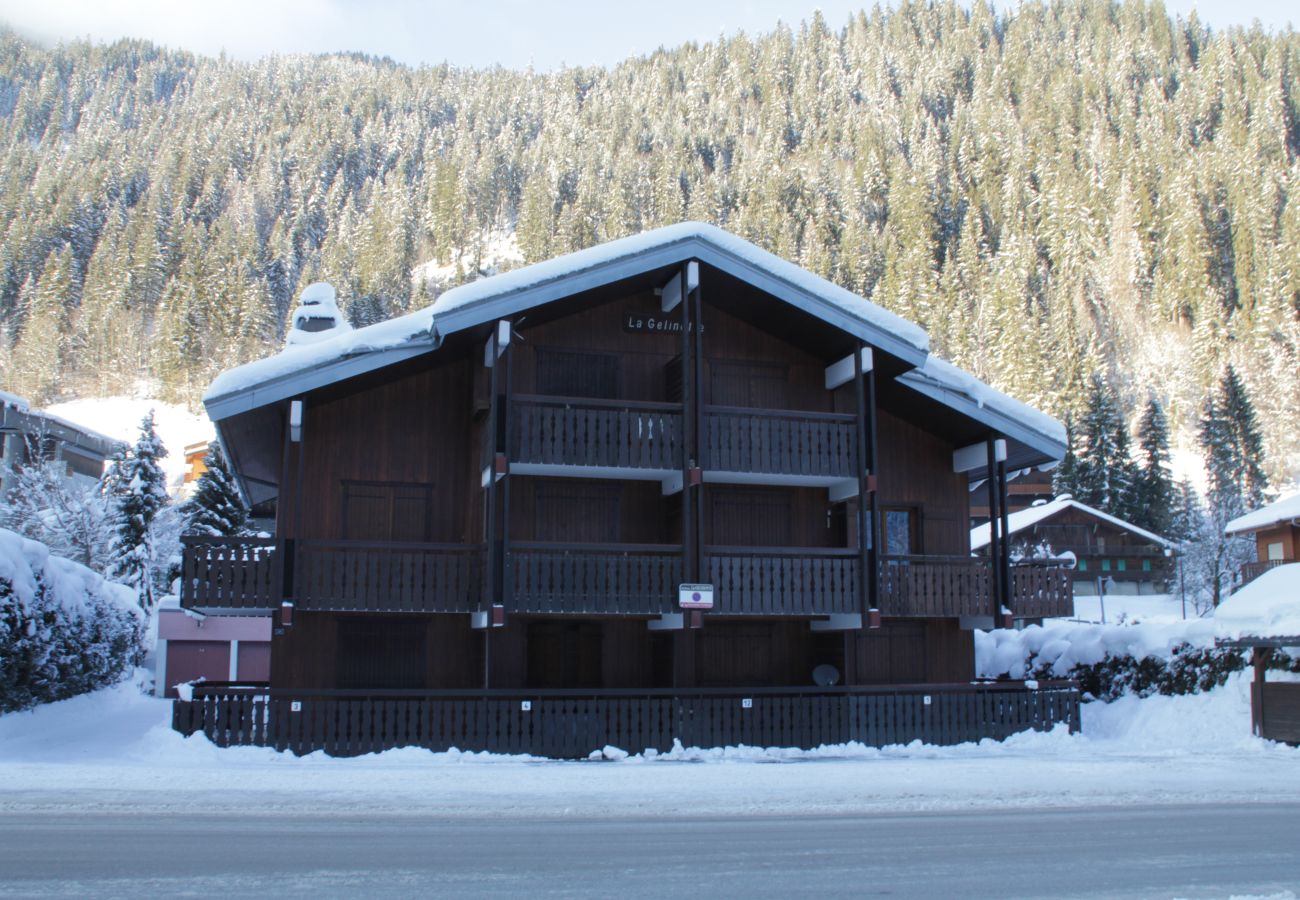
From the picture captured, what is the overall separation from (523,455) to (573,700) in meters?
4.45

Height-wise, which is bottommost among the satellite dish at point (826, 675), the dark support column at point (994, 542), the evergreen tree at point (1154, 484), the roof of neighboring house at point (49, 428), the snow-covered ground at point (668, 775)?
the snow-covered ground at point (668, 775)

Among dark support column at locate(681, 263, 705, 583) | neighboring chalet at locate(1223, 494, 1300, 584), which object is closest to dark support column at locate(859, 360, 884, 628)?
dark support column at locate(681, 263, 705, 583)

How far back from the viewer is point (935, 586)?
2305 centimetres

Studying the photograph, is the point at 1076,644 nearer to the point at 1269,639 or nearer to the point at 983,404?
the point at 983,404

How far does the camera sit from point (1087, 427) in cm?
8581

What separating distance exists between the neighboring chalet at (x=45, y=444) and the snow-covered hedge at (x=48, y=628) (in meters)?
43.4

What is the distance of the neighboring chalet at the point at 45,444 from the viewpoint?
72.5m

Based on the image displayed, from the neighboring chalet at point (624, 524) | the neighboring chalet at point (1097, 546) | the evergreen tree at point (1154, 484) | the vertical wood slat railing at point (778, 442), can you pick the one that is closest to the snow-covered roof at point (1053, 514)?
the neighboring chalet at point (1097, 546)

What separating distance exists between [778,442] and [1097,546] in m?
57.0

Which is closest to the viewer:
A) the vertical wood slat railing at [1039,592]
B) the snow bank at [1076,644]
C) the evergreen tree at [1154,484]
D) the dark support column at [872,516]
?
the dark support column at [872,516]

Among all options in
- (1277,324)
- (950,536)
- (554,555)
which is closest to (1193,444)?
(1277,324)

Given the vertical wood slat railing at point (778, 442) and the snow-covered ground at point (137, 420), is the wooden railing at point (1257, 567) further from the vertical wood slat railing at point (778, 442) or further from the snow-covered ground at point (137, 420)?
the snow-covered ground at point (137, 420)

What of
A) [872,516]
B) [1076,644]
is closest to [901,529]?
[872,516]

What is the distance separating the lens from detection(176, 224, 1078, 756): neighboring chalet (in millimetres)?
19938
